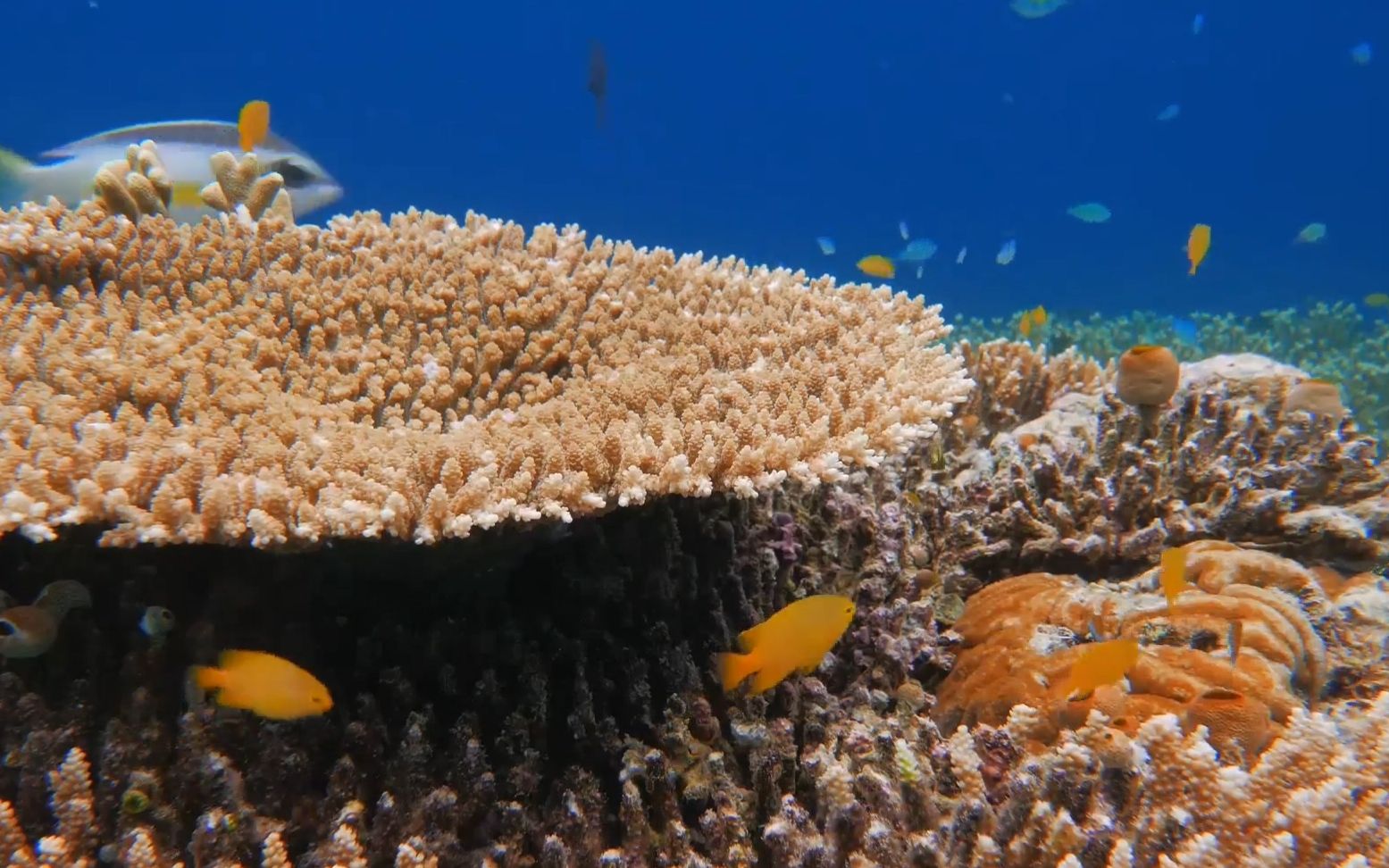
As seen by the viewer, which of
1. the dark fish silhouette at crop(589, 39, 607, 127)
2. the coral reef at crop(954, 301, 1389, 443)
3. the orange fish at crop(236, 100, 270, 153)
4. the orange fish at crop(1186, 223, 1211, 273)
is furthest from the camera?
the coral reef at crop(954, 301, 1389, 443)

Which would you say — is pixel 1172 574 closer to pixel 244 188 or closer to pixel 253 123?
pixel 244 188

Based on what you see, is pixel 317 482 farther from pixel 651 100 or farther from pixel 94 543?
pixel 651 100

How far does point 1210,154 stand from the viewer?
7644 cm

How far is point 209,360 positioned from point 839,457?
2.36 m

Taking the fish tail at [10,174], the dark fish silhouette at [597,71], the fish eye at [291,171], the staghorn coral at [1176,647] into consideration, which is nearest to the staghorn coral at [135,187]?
the fish eye at [291,171]

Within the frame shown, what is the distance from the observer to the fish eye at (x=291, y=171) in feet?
17.1

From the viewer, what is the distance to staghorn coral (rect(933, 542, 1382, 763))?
258 cm

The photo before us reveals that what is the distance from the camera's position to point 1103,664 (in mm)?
2516

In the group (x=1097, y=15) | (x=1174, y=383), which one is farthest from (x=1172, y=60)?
(x=1174, y=383)

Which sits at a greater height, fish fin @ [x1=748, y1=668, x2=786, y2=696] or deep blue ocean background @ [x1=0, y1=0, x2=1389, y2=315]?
deep blue ocean background @ [x1=0, y1=0, x2=1389, y2=315]

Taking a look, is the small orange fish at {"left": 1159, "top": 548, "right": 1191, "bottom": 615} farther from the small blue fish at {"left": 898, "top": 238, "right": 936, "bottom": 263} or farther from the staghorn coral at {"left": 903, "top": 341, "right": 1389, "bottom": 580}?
the small blue fish at {"left": 898, "top": 238, "right": 936, "bottom": 263}

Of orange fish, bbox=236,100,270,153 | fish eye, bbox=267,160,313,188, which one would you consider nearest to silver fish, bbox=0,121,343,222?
fish eye, bbox=267,160,313,188

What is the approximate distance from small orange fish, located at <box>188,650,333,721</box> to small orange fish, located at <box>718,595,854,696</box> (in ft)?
3.71

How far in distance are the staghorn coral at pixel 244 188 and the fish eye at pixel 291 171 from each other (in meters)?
0.77
